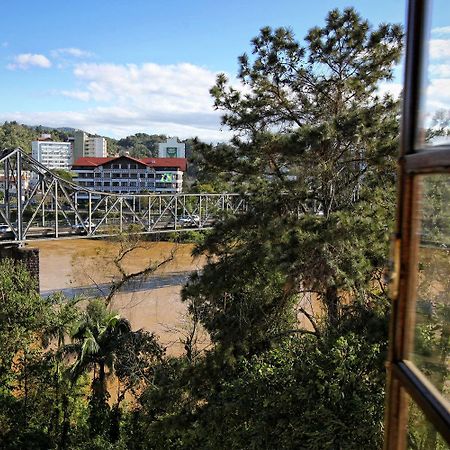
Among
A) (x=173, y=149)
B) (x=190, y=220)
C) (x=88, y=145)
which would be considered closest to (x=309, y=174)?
(x=190, y=220)

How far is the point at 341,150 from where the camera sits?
514 cm

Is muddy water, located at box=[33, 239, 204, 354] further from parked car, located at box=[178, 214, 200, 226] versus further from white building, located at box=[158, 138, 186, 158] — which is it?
white building, located at box=[158, 138, 186, 158]

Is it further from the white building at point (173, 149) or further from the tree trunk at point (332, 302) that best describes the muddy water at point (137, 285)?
the white building at point (173, 149)

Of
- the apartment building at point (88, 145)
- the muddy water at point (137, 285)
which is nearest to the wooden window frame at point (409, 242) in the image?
the muddy water at point (137, 285)

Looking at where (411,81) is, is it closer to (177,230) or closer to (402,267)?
(402,267)

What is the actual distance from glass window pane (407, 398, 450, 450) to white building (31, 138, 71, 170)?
2805 inches

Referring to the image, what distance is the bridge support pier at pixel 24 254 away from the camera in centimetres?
1385

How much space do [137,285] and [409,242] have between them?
14.1 metres

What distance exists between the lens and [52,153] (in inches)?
2869

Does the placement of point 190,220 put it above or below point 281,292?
below

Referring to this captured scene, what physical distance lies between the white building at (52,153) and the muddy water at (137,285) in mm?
51864

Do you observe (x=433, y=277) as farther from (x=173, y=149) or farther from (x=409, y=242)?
(x=173, y=149)

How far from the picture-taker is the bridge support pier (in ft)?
45.4

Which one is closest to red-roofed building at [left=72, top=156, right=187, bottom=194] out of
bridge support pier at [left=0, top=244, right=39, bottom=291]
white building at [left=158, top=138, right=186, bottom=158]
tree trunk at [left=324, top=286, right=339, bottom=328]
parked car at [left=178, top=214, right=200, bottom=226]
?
parked car at [left=178, top=214, right=200, bottom=226]
